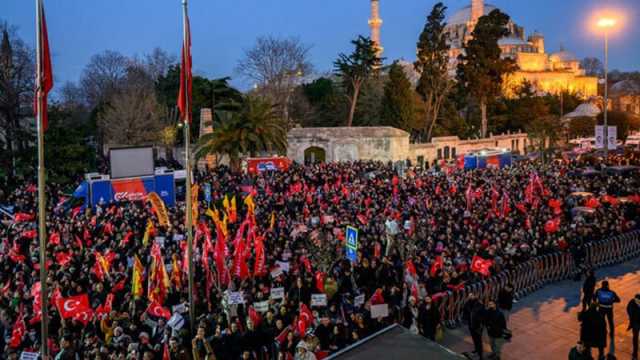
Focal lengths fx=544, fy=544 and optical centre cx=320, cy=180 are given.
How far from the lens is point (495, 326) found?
9.19m

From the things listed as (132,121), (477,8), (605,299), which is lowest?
(605,299)

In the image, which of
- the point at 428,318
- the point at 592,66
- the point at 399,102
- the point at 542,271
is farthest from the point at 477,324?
the point at 592,66

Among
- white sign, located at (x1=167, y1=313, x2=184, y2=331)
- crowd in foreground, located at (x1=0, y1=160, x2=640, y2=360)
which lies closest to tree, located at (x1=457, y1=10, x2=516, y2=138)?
crowd in foreground, located at (x1=0, y1=160, x2=640, y2=360)

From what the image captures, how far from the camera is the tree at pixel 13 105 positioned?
28453 mm

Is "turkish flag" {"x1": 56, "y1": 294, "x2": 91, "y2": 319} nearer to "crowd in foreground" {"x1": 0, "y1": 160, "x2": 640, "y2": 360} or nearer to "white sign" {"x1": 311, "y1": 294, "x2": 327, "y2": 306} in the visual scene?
"crowd in foreground" {"x1": 0, "y1": 160, "x2": 640, "y2": 360}

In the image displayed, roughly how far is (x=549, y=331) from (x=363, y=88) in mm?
41880

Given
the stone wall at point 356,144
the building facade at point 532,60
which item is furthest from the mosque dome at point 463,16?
the stone wall at point 356,144

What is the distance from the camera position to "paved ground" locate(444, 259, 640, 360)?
9875mm

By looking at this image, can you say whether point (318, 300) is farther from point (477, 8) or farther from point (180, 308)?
point (477, 8)

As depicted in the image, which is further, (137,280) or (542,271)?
(542,271)

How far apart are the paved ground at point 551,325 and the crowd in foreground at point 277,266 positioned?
66cm

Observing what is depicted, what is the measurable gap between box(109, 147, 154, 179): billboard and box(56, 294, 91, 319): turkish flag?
14.9 meters

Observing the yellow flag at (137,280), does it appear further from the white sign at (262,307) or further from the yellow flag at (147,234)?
the yellow flag at (147,234)

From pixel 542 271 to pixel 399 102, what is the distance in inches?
1362
